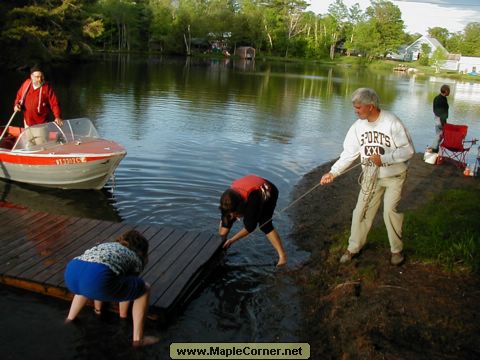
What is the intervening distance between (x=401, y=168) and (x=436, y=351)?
235 centimetres

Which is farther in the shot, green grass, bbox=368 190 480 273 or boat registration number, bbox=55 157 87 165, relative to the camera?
boat registration number, bbox=55 157 87 165

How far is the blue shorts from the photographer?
4.35 m

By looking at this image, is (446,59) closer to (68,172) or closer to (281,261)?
(68,172)

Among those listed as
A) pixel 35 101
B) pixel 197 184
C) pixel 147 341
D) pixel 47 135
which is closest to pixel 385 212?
pixel 147 341

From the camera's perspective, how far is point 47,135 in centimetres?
1032

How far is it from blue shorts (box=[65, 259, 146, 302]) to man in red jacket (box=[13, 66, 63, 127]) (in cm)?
662

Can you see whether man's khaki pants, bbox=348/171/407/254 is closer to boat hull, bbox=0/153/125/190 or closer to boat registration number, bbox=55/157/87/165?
boat hull, bbox=0/153/125/190

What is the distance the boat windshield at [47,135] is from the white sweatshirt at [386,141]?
23.4 ft

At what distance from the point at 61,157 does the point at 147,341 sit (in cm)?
614

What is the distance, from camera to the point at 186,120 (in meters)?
21.4

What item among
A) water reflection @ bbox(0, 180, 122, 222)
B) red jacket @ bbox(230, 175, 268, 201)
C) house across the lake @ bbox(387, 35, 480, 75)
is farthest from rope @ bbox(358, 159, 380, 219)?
house across the lake @ bbox(387, 35, 480, 75)

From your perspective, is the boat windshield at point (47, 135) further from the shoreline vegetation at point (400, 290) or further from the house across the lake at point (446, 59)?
the house across the lake at point (446, 59)

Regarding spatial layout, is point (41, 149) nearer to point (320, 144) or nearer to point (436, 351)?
point (436, 351)

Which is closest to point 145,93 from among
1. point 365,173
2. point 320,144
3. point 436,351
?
point 320,144
